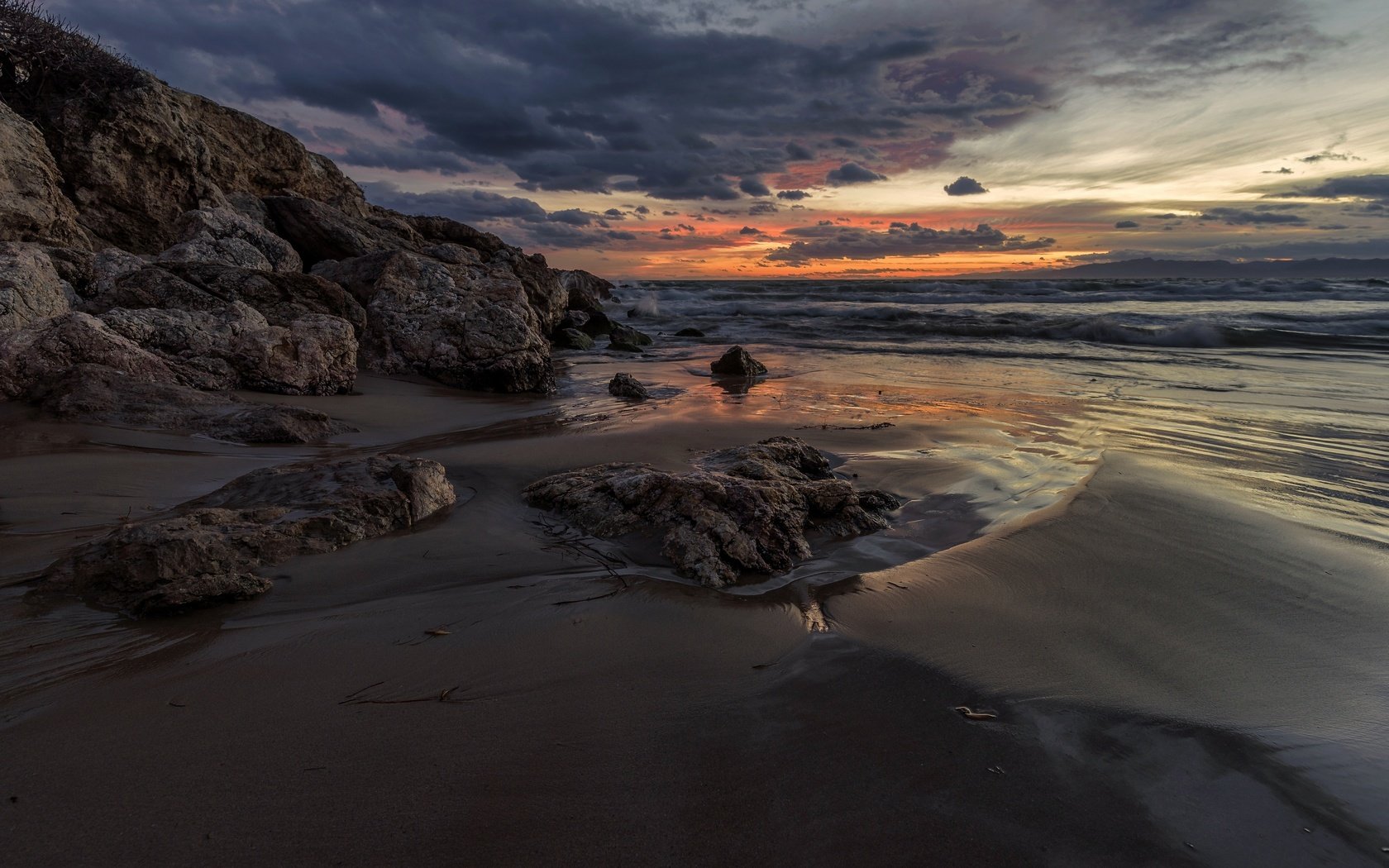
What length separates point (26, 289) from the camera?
525cm

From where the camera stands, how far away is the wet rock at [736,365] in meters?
9.83

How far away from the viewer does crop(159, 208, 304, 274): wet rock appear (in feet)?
25.0

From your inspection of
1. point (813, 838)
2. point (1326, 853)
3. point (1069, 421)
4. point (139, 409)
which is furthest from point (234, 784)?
point (1069, 421)

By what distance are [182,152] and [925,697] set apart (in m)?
11.4

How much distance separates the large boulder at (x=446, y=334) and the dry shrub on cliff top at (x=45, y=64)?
4650 millimetres

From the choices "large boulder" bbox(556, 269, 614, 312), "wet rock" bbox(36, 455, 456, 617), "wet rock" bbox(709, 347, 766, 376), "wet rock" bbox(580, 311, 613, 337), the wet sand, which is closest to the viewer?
the wet sand

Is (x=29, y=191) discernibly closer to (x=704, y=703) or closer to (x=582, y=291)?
(x=704, y=703)

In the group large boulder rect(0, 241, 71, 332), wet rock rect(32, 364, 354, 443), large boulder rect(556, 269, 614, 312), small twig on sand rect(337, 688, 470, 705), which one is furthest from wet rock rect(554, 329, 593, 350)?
small twig on sand rect(337, 688, 470, 705)

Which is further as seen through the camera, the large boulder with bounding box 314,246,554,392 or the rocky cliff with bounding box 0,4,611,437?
the large boulder with bounding box 314,246,554,392

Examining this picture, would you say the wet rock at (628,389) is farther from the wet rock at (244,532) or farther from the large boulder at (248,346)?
the wet rock at (244,532)

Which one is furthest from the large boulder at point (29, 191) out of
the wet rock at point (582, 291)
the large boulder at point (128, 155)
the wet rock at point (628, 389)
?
the wet rock at point (582, 291)

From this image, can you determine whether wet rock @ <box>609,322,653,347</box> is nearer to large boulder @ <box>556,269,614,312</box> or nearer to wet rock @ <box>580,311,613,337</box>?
wet rock @ <box>580,311,613,337</box>

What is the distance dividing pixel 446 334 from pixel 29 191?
4442 mm

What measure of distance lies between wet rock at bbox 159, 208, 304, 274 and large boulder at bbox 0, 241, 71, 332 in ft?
5.36
